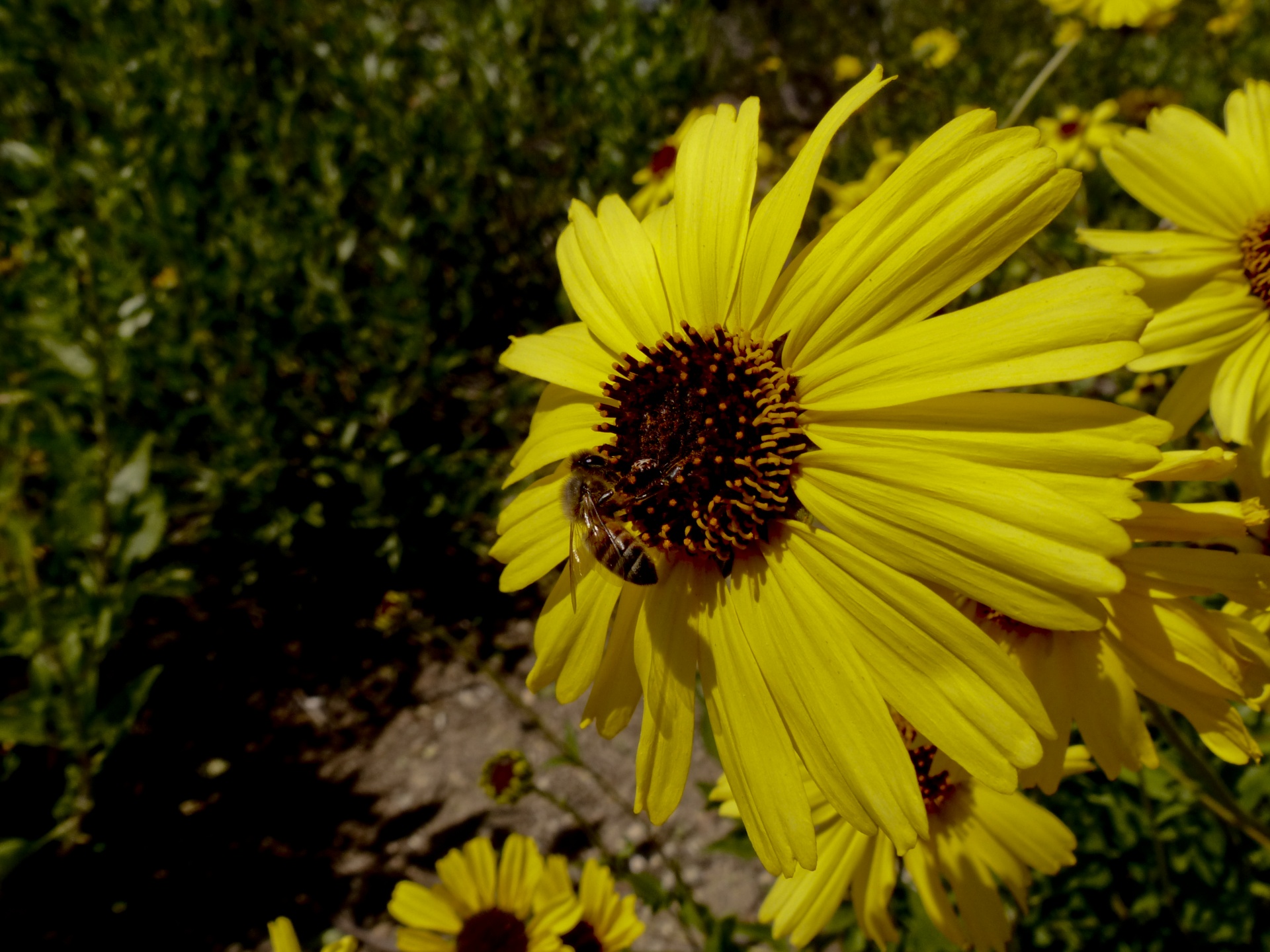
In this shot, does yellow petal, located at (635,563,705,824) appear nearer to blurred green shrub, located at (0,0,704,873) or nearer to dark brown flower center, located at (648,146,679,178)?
blurred green shrub, located at (0,0,704,873)

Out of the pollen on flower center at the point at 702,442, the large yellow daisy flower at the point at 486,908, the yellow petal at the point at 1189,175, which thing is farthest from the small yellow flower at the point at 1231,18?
the large yellow daisy flower at the point at 486,908

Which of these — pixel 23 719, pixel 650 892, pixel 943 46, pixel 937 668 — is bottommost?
→ pixel 650 892

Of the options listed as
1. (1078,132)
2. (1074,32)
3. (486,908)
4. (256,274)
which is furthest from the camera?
A: (1078,132)

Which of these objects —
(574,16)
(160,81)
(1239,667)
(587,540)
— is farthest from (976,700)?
(574,16)

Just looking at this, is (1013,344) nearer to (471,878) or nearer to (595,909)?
(595,909)

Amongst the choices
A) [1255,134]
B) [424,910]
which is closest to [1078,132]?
[1255,134]

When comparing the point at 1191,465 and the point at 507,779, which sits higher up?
the point at 1191,465

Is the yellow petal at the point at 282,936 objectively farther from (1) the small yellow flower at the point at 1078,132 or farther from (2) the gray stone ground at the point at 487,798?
(1) the small yellow flower at the point at 1078,132
